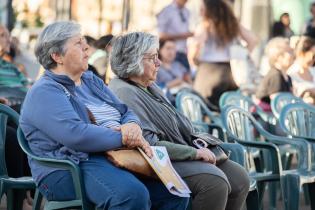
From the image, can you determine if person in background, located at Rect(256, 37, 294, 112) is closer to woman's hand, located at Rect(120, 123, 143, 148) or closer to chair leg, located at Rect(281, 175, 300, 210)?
chair leg, located at Rect(281, 175, 300, 210)

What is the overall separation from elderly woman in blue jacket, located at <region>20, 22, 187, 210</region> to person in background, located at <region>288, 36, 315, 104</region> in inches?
217

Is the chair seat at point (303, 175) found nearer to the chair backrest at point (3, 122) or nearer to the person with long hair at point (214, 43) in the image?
the chair backrest at point (3, 122)

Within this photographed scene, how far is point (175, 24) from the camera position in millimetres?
13617

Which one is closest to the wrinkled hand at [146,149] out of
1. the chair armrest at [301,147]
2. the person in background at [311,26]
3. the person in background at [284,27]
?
the chair armrest at [301,147]

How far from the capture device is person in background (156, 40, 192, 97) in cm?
1162

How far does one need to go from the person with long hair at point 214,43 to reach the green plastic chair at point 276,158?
3.21 m

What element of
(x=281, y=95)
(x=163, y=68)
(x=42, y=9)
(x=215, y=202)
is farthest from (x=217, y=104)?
(x=42, y=9)

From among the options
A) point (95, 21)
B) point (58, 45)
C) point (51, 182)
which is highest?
point (58, 45)

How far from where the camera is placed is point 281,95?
10.5m

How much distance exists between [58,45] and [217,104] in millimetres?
6088

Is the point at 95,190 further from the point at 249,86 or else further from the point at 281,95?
the point at 249,86

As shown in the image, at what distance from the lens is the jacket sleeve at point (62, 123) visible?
583 centimetres

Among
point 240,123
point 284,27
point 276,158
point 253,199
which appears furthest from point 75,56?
point 284,27

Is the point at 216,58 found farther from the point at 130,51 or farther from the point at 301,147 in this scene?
the point at 130,51
